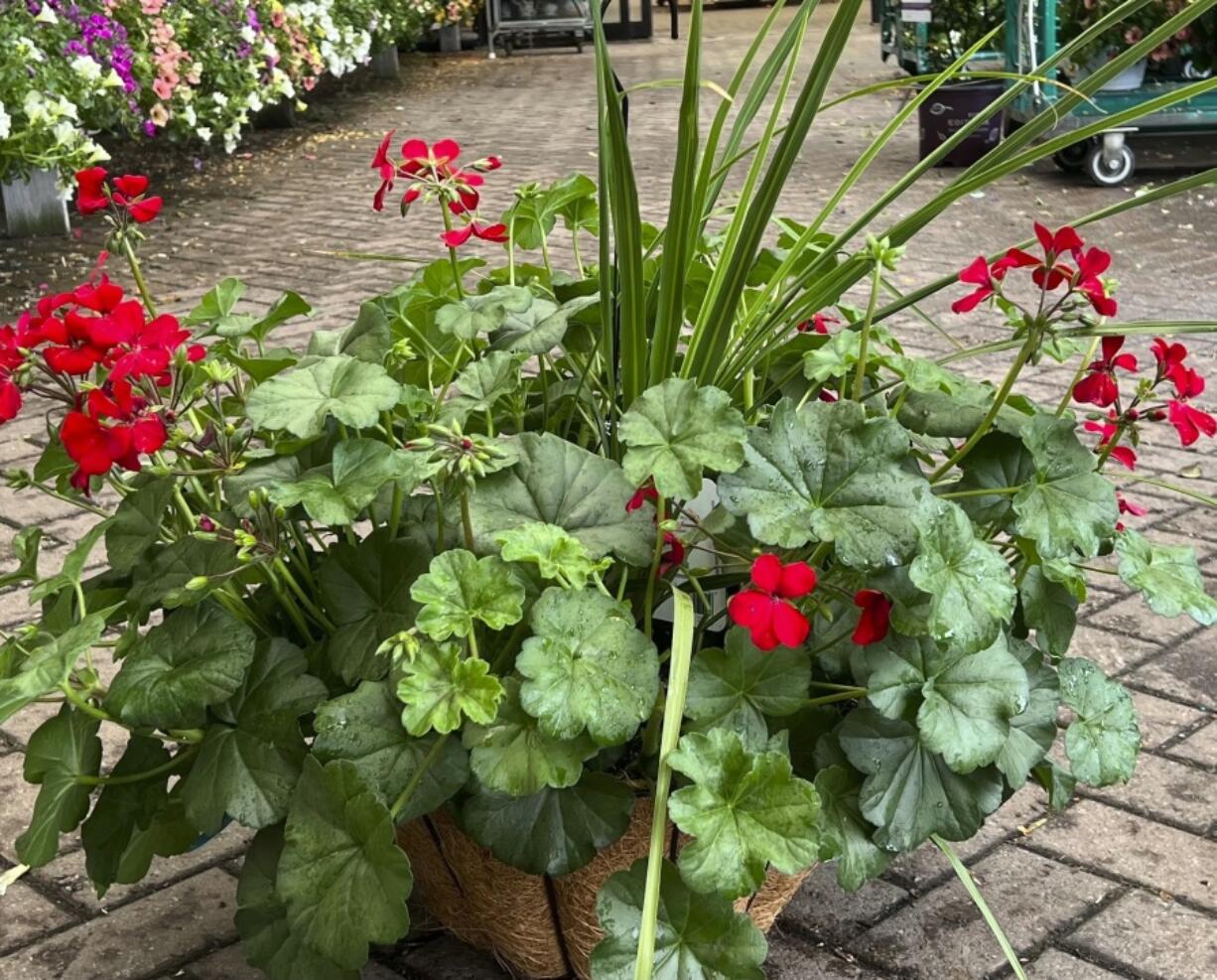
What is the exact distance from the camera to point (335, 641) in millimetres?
1577

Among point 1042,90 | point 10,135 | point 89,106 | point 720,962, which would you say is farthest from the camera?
point 1042,90

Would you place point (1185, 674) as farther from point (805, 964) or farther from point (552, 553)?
point (552, 553)

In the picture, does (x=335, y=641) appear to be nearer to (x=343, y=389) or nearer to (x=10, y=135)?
(x=343, y=389)

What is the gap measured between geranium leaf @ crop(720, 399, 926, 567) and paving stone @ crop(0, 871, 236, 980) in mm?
A: 927

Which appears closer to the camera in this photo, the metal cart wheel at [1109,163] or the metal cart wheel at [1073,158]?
the metal cart wheel at [1109,163]

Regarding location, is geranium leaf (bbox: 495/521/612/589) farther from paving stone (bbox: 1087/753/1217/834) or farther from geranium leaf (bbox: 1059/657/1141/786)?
paving stone (bbox: 1087/753/1217/834)

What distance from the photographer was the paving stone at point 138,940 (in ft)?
6.21

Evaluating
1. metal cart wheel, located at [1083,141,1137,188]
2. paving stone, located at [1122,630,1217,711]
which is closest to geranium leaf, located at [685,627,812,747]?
paving stone, located at [1122,630,1217,711]

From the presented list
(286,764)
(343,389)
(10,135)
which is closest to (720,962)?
(286,764)

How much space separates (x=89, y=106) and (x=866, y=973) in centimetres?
504

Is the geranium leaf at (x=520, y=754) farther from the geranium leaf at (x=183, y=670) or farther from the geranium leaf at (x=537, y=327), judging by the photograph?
the geranium leaf at (x=537, y=327)

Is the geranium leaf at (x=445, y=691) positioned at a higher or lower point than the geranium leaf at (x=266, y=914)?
higher

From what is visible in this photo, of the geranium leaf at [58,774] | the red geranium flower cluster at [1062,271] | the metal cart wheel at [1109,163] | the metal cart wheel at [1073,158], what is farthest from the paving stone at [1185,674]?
the metal cart wheel at [1073,158]

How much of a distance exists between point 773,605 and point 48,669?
639mm
